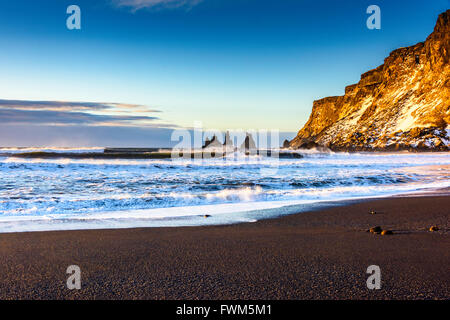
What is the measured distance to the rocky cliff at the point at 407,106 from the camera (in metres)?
70.5

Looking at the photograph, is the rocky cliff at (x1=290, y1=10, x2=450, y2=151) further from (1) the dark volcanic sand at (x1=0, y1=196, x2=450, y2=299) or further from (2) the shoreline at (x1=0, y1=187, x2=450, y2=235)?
(1) the dark volcanic sand at (x1=0, y1=196, x2=450, y2=299)

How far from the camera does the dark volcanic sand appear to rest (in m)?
2.42

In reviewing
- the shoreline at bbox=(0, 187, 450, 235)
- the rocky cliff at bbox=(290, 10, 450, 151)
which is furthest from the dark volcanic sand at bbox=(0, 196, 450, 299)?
the rocky cliff at bbox=(290, 10, 450, 151)

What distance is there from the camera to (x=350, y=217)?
5910mm

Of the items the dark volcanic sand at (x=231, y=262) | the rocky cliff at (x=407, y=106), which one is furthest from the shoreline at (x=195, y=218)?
the rocky cliff at (x=407, y=106)

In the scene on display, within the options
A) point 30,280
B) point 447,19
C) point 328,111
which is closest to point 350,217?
point 30,280

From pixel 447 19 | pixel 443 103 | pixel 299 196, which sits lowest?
pixel 299 196

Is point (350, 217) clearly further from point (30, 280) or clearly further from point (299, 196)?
point (30, 280)

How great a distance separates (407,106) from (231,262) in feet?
324

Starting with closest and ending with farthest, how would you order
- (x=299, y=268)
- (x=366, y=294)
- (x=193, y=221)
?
(x=366, y=294) < (x=299, y=268) < (x=193, y=221)

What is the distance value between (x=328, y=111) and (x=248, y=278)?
156 metres

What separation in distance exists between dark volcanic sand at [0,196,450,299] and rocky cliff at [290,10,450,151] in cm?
6956

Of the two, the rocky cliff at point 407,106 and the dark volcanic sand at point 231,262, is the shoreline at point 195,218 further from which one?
the rocky cliff at point 407,106
